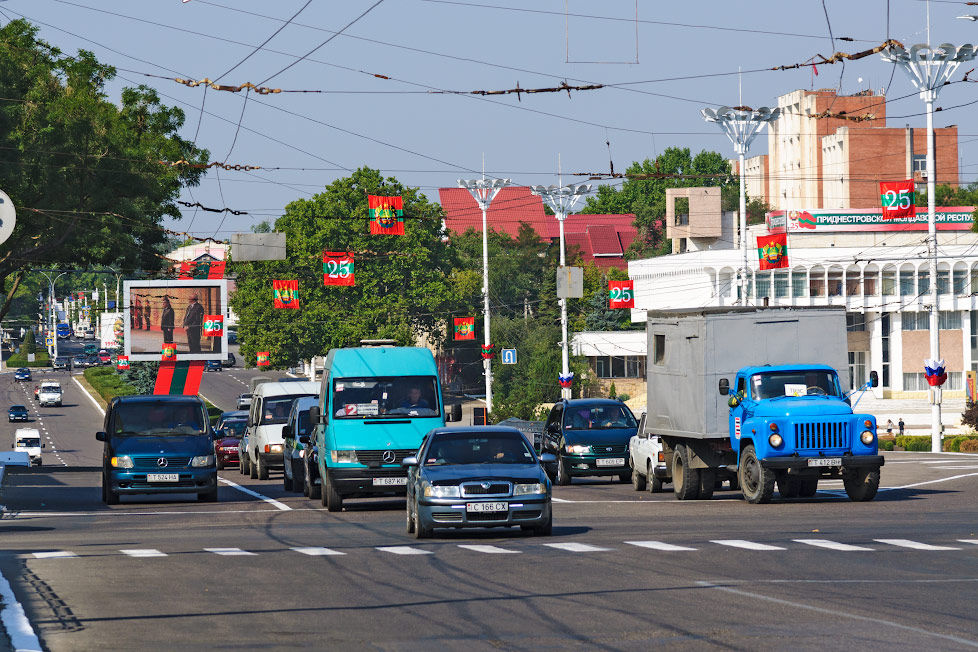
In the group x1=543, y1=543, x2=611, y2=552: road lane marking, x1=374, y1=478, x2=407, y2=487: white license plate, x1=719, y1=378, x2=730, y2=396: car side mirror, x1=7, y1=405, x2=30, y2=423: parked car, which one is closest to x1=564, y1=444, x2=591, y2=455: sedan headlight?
x1=719, y1=378, x2=730, y2=396: car side mirror

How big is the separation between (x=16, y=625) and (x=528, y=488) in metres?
8.52

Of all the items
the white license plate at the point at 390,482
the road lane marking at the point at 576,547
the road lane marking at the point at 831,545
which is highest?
the white license plate at the point at 390,482

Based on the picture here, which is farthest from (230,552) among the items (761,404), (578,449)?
(578,449)

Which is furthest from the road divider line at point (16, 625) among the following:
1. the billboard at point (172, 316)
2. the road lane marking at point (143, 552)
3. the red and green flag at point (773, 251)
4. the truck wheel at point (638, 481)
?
the red and green flag at point (773, 251)

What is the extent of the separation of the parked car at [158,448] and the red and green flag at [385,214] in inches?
1880

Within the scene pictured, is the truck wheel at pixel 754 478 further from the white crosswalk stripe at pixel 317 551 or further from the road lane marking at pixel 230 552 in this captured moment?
the road lane marking at pixel 230 552

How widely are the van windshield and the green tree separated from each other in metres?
11.4

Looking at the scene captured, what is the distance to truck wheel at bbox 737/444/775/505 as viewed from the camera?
24.9 meters

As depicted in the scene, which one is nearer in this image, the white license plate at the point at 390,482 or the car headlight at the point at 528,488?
the car headlight at the point at 528,488

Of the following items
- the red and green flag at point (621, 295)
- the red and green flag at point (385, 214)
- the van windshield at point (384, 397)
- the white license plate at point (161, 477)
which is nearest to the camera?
the van windshield at point (384, 397)

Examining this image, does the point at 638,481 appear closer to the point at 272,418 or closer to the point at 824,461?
the point at 824,461

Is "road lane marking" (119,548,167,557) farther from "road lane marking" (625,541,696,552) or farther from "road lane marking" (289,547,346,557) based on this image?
"road lane marking" (625,541,696,552)

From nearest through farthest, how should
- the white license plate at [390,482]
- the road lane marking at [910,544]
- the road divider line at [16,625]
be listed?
the road divider line at [16,625]
the road lane marking at [910,544]
the white license plate at [390,482]

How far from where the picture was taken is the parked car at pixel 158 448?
95.0 ft
